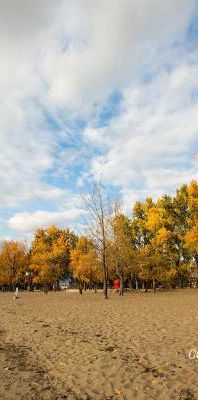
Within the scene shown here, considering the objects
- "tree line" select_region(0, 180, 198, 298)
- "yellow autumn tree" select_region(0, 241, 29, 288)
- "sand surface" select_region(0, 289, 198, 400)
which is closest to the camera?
"sand surface" select_region(0, 289, 198, 400)

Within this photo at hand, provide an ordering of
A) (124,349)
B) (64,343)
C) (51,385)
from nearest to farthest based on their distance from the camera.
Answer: (51,385), (124,349), (64,343)

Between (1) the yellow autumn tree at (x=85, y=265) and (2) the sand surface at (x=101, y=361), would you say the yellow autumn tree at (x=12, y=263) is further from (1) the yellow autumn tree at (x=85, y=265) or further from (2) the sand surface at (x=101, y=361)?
(2) the sand surface at (x=101, y=361)

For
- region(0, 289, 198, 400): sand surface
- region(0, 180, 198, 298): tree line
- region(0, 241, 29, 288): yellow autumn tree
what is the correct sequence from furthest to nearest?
region(0, 241, 29, 288): yellow autumn tree
region(0, 180, 198, 298): tree line
region(0, 289, 198, 400): sand surface

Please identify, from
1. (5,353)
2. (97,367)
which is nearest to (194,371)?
(97,367)

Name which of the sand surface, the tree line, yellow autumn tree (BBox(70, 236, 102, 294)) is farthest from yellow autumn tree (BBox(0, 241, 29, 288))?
the sand surface

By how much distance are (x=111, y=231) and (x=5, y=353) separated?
30.2 meters

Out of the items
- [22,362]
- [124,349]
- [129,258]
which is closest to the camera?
→ [22,362]

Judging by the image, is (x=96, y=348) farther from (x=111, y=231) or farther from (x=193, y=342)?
(x=111, y=231)

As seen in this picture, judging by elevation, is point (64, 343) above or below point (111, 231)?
below

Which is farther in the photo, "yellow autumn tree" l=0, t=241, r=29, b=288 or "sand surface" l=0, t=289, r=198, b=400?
"yellow autumn tree" l=0, t=241, r=29, b=288

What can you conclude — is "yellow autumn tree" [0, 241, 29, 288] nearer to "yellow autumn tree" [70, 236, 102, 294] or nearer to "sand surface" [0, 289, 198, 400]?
"yellow autumn tree" [70, 236, 102, 294]

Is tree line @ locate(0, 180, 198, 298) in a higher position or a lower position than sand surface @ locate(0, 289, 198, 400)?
higher

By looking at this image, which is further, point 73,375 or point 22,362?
point 22,362

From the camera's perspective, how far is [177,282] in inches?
2680
